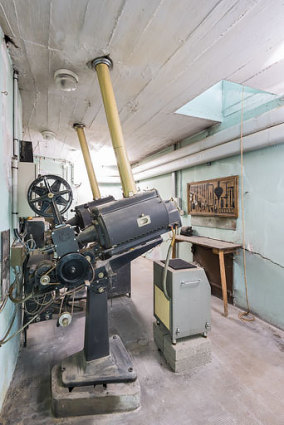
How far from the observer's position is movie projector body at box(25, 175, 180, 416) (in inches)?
46.9

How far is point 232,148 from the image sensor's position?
257cm

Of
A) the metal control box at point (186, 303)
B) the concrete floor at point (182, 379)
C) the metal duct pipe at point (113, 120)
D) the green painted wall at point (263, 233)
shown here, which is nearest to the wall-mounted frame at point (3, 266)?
the concrete floor at point (182, 379)

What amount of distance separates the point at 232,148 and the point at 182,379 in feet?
7.90

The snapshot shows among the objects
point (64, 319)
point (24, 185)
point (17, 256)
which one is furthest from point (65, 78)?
point (64, 319)

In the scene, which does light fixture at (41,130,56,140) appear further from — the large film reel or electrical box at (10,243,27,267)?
electrical box at (10,243,27,267)

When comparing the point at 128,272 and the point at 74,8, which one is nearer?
the point at 74,8

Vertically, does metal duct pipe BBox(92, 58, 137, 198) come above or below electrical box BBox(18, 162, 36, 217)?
above

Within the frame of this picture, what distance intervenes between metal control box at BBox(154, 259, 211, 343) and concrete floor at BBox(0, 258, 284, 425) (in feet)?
1.00

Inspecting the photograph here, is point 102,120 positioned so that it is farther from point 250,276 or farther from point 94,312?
point 250,276

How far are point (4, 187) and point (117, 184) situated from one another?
16.0 feet

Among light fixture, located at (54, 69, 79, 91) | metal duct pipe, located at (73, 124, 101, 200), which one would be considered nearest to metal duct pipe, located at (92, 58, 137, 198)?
light fixture, located at (54, 69, 79, 91)

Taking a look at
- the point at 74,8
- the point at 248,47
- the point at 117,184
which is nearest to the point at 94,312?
the point at 74,8

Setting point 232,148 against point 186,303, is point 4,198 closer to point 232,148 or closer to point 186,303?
point 186,303

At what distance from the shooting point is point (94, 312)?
145 centimetres
